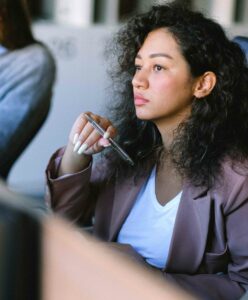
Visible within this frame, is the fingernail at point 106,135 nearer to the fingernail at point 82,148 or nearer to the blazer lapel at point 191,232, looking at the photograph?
the fingernail at point 82,148

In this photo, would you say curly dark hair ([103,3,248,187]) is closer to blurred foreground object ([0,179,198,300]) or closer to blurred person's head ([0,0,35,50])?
blurred person's head ([0,0,35,50])

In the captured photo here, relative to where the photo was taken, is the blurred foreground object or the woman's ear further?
the woman's ear

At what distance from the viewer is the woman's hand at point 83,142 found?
129cm

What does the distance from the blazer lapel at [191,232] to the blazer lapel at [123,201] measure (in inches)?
4.9

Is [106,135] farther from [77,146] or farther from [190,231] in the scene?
[190,231]

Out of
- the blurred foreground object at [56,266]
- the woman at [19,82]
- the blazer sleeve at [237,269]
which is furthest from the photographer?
the woman at [19,82]

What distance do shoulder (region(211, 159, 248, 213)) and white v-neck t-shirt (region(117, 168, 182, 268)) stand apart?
84 mm

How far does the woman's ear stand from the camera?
1.29m

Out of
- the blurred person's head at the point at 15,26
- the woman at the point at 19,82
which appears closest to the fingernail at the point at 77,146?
the woman at the point at 19,82

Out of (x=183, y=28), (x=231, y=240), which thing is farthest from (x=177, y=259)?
(x=183, y=28)

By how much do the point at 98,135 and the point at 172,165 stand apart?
16cm

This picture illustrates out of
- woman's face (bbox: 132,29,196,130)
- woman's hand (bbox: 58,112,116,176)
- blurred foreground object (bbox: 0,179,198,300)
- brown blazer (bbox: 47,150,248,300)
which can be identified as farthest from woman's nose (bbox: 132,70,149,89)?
blurred foreground object (bbox: 0,179,198,300)

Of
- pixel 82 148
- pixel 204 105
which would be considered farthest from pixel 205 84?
pixel 82 148

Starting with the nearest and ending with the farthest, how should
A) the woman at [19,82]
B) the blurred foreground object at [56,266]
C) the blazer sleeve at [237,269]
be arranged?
the blurred foreground object at [56,266]
the blazer sleeve at [237,269]
the woman at [19,82]
